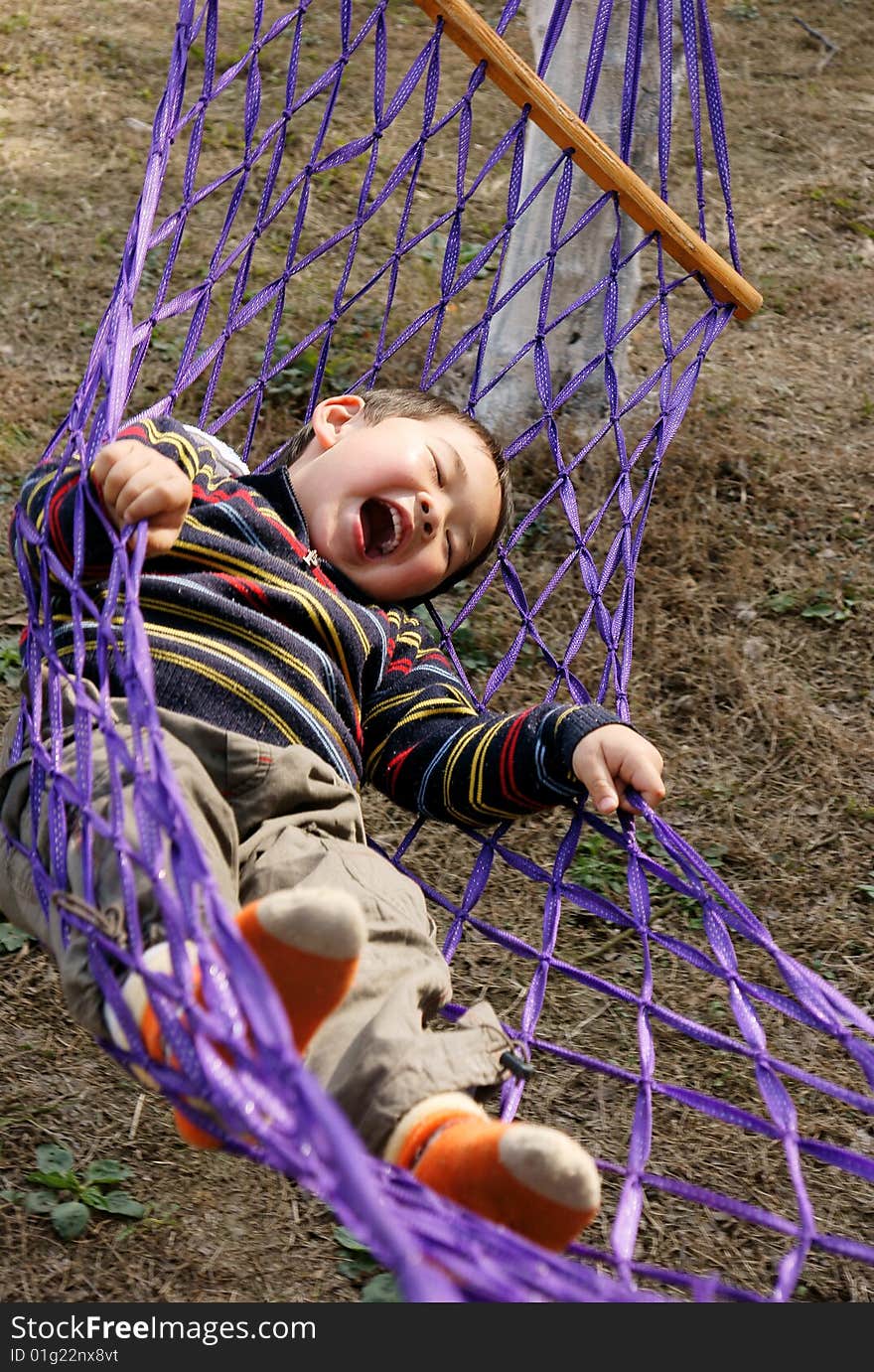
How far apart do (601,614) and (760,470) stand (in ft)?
3.56

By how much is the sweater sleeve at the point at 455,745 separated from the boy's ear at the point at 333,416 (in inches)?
9.6

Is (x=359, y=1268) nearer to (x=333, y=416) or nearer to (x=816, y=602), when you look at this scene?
(x=333, y=416)

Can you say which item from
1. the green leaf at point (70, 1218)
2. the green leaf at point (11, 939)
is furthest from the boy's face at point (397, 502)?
the green leaf at point (70, 1218)

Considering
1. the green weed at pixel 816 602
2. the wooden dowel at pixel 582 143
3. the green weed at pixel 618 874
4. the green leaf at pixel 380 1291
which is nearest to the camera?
the green leaf at pixel 380 1291

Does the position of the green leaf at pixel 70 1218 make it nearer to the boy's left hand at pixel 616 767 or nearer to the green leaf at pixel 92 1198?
the green leaf at pixel 92 1198

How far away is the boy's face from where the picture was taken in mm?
1812

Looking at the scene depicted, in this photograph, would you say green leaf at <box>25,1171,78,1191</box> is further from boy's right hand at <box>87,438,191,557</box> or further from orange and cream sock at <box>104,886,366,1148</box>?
boy's right hand at <box>87,438,191,557</box>

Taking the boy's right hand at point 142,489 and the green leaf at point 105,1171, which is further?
the green leaf at point 105,1171

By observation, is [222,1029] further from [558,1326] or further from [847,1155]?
[847,1155]

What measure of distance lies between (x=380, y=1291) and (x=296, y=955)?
2.39 ft

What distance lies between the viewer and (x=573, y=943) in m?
2.18

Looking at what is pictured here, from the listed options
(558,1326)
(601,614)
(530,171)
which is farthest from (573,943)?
(530,171)

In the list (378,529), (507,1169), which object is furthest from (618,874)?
(507,1169)

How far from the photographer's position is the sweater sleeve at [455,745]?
1.74m
